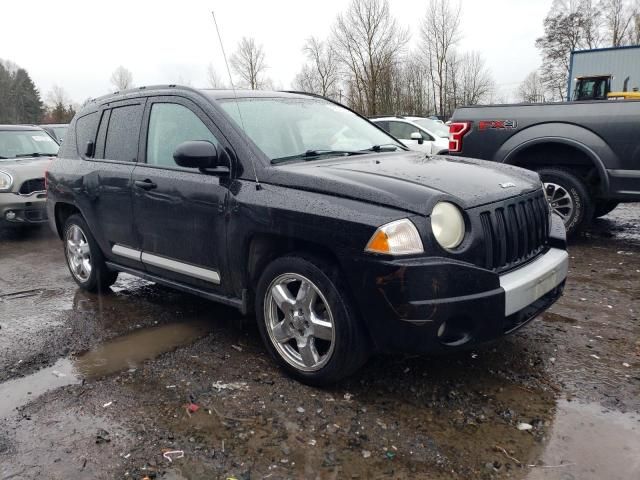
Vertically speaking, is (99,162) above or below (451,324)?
above

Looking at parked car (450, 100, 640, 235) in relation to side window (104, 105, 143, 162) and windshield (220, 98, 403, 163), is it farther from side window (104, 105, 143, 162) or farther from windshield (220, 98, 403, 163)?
side window (104, 105, 143, 162)

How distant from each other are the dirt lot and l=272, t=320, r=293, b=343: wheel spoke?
0.83 ft

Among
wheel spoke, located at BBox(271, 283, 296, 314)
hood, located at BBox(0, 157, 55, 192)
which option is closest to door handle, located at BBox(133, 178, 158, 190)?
wheel spoke, located at BBox(271, 283, 296, 314)

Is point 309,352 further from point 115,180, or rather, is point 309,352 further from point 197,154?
point 115,180

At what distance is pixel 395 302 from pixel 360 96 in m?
37.4

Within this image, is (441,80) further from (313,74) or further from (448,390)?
(448,390)

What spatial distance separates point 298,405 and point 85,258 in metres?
3.16

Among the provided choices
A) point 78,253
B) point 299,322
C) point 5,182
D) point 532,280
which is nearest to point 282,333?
point 299,322

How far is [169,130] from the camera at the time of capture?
4031 millimetres

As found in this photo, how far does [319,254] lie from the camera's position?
3.04 meters

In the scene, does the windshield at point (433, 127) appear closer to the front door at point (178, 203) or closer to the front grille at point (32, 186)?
the front grille at point (32, 186)

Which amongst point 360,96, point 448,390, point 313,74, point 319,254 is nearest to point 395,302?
point 319,254

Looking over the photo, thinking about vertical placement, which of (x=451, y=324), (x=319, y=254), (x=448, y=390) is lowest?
(x=448, y=390)

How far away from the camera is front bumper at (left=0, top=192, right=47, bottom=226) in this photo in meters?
7.88
